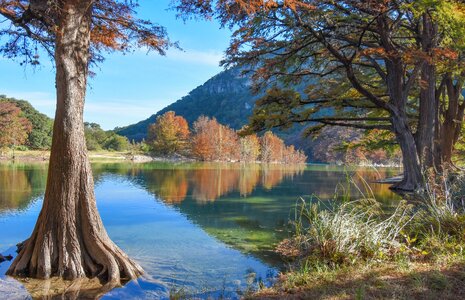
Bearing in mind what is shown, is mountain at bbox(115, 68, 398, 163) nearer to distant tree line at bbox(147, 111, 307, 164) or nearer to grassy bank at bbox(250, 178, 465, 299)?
distant tree line at bbox(147, 111, 307, 164)

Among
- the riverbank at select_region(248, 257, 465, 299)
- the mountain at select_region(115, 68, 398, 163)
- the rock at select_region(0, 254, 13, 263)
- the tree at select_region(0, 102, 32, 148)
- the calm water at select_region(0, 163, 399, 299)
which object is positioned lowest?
the calm water at select_region(0, 163, 399, 299)

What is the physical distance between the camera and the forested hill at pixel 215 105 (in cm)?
12938

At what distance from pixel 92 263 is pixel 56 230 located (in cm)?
73

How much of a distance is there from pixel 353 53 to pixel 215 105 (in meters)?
131

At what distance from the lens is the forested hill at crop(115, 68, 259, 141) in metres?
129

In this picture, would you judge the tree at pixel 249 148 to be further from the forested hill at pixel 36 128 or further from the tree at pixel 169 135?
the forested hill at pixel 36 128

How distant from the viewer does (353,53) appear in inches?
530

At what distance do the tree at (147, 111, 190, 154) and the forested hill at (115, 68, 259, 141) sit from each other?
50.6 meters

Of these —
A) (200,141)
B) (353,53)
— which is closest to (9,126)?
(200,141)

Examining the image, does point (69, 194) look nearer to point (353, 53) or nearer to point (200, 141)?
point (353, 53)

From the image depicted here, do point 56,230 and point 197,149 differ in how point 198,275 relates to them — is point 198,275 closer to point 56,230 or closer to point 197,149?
point 56,230

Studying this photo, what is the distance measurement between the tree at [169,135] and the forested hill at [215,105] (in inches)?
1991

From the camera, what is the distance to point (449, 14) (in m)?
10.1

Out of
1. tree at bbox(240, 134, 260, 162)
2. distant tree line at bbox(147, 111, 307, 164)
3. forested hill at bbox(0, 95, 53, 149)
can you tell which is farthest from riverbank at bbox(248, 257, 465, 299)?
forested hill at bbox(0, 95, 53, 149)
